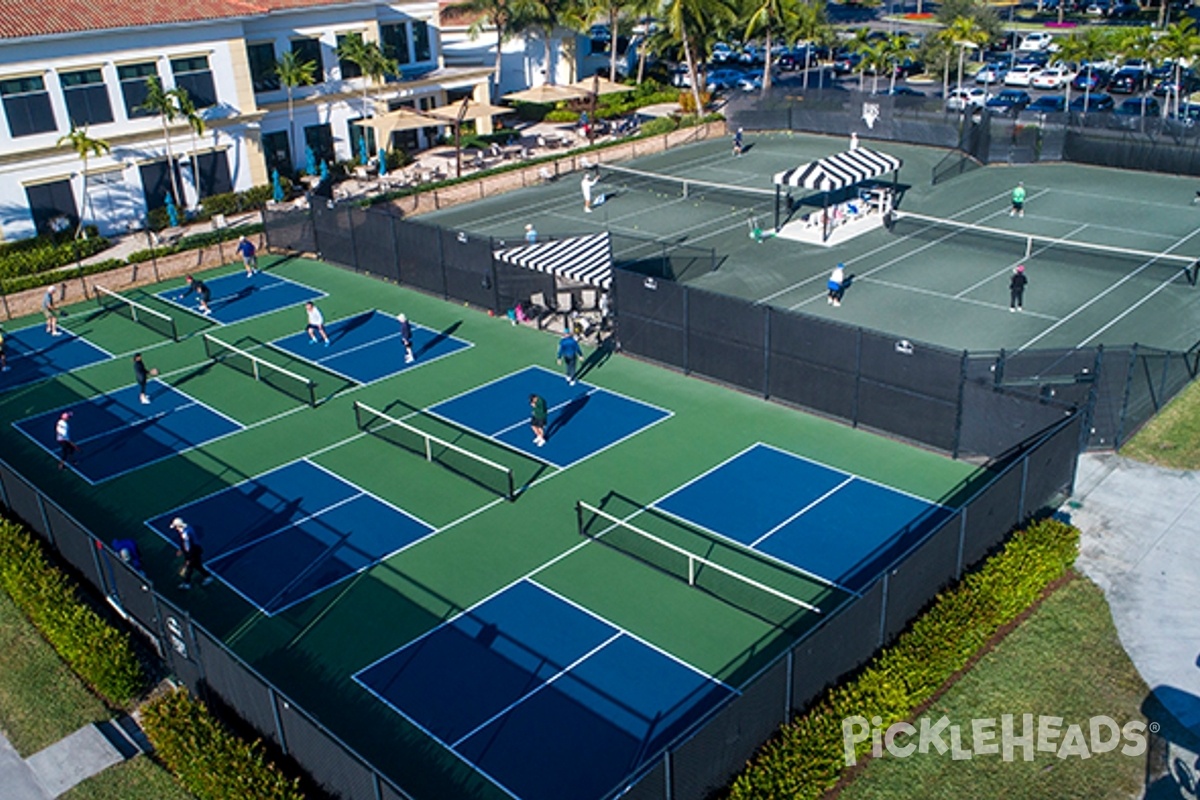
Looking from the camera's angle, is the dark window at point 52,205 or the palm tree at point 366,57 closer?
the dark window at point 52,205

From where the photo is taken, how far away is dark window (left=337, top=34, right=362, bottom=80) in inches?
2058

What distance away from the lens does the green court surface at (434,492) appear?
18484mm

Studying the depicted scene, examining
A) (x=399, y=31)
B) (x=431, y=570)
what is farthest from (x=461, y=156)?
(x=431, y=570)

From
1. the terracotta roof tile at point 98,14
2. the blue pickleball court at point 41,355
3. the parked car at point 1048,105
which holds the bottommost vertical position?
the blue pickleball court at point 41,355

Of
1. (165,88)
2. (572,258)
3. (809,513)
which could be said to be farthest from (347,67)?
(809,513)

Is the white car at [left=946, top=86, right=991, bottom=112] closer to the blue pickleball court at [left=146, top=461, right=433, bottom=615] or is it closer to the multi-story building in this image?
the multi-story building

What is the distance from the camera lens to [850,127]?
55.8 metres

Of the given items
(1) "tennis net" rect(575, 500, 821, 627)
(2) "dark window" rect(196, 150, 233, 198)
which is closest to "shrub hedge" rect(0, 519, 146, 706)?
(1) "tennis net" rect(575, 500, 821, 627)

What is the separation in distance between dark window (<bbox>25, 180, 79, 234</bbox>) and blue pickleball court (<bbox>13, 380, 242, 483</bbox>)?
15.7m

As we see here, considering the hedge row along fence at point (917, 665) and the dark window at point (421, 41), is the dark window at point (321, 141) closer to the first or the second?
the dark window at point (421, 41)

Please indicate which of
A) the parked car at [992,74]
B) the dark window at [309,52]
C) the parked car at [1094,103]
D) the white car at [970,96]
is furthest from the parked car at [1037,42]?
the dark window at [309,52]

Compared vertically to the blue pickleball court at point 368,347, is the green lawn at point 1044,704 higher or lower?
lower

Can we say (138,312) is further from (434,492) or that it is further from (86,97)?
(434,492)

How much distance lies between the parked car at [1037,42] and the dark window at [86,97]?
67.3m
